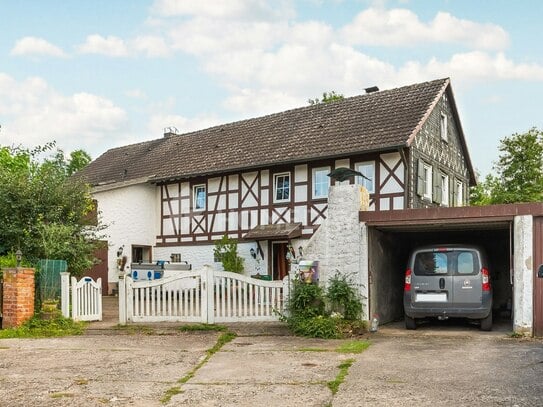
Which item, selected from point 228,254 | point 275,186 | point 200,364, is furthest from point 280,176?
point 200,364

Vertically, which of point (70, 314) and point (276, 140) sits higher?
point (276, 140)

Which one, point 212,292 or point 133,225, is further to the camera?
point 133,225

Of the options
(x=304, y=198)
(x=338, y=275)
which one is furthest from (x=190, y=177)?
(x=338, y=275)

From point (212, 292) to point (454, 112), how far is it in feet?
53.1

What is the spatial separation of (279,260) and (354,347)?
45.0ft

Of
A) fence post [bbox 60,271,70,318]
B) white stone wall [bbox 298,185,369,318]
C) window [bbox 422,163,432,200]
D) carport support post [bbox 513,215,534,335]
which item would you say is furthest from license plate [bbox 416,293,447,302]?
window [bbox 422,163,432,200]

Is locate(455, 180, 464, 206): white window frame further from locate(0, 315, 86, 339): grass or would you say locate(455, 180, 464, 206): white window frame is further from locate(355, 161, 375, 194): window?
locate(0, 315, 86, 339): grass

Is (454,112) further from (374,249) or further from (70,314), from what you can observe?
(70,314)

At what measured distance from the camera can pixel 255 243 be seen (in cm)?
2409

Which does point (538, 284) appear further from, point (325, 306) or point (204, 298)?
point (204, 298)

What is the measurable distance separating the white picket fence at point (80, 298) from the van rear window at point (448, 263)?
6898 millimetres

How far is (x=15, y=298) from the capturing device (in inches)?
507

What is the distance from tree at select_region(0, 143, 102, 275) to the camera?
47.6 ft

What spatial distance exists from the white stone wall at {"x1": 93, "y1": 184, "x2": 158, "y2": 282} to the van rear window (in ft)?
49.9
